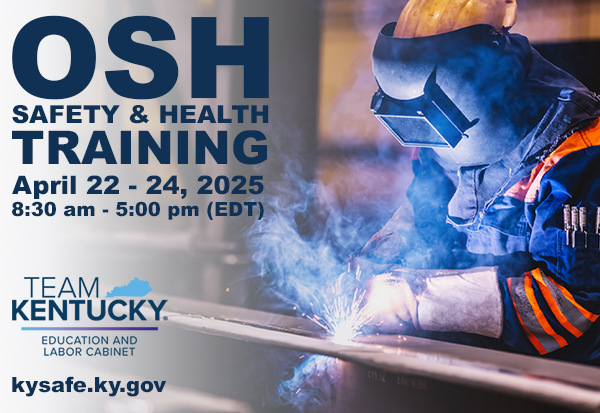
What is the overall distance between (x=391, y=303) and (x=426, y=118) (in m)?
0.55

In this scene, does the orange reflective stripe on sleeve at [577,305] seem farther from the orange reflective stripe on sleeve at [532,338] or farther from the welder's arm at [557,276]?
the orange reflective stripe on sleeve at [532,338]

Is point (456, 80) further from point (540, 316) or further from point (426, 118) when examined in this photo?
point (540, 316)

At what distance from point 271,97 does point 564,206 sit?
98 centimetres

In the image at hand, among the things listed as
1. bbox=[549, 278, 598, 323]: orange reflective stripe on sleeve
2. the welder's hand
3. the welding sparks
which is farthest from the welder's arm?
the welding sparks

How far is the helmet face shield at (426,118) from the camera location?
129 centimetres

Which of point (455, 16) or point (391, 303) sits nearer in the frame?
point (455, 16)

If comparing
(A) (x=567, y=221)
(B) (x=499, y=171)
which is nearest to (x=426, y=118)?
(B) (x=499, y=171)

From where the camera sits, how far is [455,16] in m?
1.28

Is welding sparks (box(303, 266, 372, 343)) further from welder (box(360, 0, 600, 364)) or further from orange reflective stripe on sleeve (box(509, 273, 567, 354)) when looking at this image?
orange reflective stripe on sleeve (box(509, 273, 567, 354))

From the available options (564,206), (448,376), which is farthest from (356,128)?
(448,376)

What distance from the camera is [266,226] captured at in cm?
175

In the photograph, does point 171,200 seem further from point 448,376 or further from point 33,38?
point 448,376

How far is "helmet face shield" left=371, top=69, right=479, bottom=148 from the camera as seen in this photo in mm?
1290

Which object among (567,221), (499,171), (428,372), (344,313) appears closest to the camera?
(428,372)
